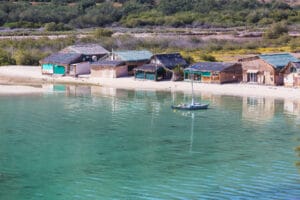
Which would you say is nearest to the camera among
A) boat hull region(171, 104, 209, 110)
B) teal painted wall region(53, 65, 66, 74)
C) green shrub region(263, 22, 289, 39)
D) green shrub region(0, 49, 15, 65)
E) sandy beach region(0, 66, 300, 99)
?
boat hull region(171, 104, 209, 110)

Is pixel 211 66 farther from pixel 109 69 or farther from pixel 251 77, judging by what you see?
pixel 109 69

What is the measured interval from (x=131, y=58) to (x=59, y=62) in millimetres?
7218

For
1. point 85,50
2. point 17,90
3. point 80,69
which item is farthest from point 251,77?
point 17,90

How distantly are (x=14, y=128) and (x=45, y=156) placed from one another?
7.06m

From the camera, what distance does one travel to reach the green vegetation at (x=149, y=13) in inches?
4188

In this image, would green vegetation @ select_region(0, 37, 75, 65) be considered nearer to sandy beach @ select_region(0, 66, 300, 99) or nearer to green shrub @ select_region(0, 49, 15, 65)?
green shrub @ select_region(0, 49, 15, 65)

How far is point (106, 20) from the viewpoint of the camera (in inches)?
4397

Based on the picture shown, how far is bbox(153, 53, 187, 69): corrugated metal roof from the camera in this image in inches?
2359

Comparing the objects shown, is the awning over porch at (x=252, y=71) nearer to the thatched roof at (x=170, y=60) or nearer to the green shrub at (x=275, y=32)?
the thatched roof at (x=170, y=60)

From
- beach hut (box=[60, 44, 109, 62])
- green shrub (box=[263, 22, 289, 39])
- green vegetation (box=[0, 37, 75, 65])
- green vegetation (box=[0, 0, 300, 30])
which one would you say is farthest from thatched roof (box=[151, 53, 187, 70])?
green vegetation (box=[0, 0, 300, 30])

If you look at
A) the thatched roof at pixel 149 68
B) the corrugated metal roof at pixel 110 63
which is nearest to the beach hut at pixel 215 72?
the thatched roof at pixel 149 68

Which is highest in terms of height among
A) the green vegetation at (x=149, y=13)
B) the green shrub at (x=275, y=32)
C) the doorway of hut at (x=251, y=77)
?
the green vegetation at (x=149, y=13)

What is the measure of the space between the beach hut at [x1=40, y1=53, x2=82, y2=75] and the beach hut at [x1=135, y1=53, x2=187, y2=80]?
285 inches

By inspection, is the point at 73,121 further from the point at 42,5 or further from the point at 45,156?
the point at 42,5
